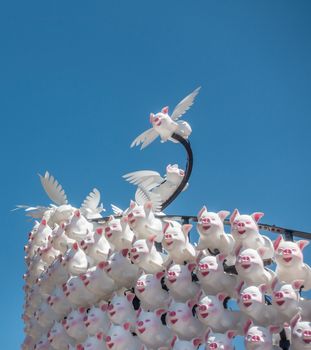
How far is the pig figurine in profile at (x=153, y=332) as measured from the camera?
30.8 feet

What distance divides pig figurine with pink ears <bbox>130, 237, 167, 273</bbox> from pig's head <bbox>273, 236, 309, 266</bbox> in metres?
2.09

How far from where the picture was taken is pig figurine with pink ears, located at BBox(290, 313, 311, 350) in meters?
8.12

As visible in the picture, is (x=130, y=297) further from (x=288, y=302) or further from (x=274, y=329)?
(x=288, y=302)

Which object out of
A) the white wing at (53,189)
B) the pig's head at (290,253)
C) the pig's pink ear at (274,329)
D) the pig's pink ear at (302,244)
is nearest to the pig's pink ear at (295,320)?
the pig's pink ear at (274,329)

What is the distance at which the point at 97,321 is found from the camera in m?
10.3

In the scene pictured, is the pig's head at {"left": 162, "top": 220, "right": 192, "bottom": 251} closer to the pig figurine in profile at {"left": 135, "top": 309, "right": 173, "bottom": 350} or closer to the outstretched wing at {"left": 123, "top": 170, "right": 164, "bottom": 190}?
the pig figurine in profile at {"left": 135, "top": 309, "right": 173, "bottom": 350}

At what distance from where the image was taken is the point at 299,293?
8.80 meters

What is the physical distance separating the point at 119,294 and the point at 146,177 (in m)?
3.10

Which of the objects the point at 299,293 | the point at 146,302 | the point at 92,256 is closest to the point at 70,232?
the point at 92,256

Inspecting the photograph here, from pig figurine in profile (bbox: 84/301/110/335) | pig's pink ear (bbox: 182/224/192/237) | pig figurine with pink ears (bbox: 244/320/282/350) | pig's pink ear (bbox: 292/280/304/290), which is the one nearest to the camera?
pig figurine with pink ears (bbox: 244/320/282/350)

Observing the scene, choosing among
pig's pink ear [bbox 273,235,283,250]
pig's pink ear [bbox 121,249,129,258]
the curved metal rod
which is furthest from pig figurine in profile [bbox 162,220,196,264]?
the curved metal rod

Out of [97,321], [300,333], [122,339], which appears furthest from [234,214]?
[97,321]

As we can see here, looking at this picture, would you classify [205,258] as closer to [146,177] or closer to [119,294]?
[119,294]

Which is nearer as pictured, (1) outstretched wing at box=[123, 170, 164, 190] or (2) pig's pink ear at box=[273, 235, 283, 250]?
(2) pig's pink ear at box=[273, 235, 283, 250]
